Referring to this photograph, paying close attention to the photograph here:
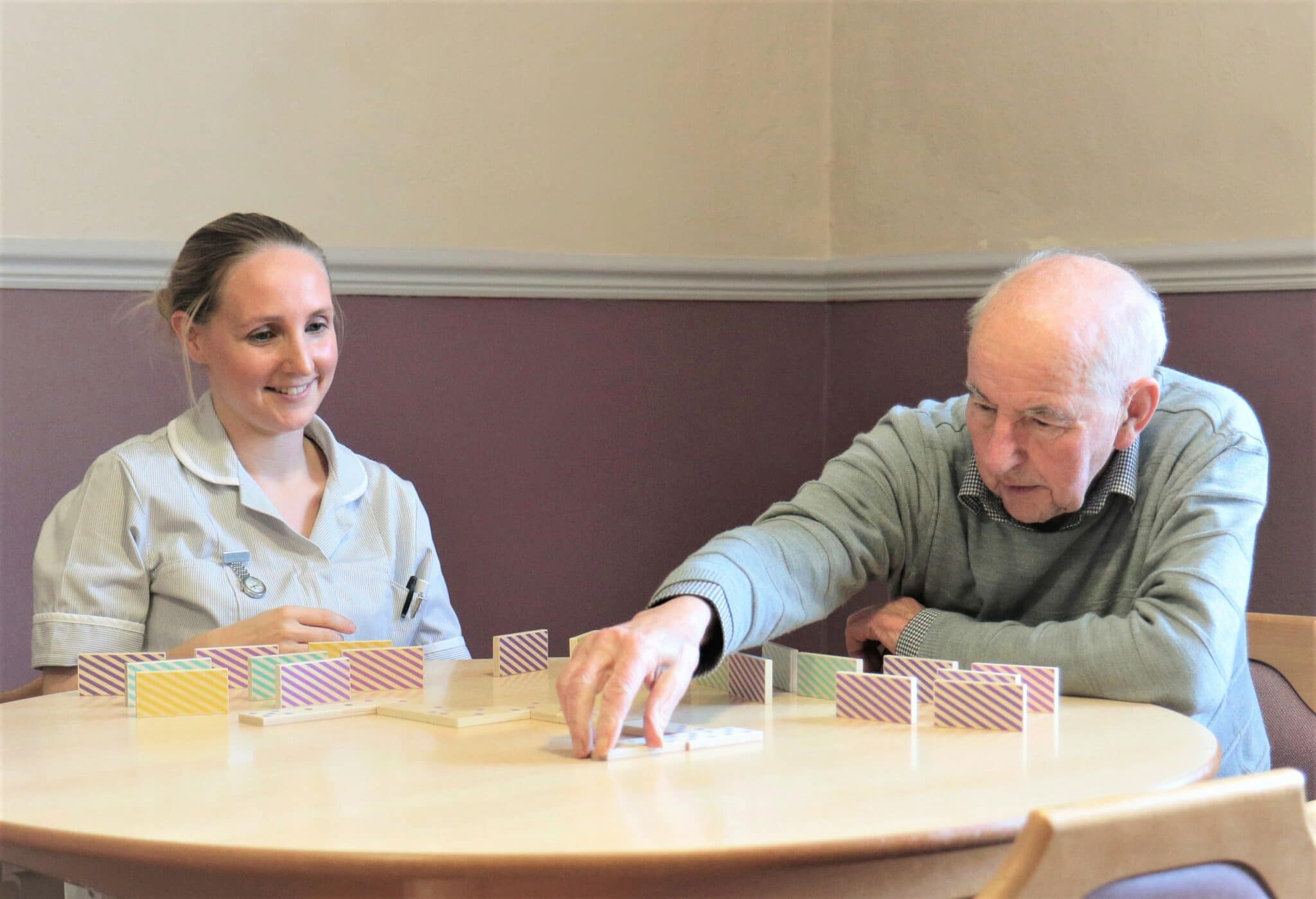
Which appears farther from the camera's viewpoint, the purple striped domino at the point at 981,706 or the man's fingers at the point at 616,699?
the purple striped domino at the point at 981,706

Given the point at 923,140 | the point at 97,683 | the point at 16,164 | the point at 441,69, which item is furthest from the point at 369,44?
the point at 97,683

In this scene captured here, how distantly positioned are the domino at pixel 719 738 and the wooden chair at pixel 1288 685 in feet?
3.11

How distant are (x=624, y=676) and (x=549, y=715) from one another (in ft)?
0.58

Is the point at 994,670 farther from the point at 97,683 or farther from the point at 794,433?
the point at 794,433

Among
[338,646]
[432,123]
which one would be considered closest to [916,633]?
[338,646]

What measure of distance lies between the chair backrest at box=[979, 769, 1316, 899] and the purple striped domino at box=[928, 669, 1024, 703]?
0.44 metres

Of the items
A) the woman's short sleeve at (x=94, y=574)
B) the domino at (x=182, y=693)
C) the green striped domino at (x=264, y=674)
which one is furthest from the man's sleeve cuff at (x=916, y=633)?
the woman's short sleeve at (x=94, y=574)

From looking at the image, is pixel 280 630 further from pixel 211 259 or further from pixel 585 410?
pixel 585 410

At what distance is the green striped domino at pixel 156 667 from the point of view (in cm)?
156

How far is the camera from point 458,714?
1493 millimetres

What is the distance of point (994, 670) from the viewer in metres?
1.52

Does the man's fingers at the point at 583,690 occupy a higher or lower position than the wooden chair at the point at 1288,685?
higher

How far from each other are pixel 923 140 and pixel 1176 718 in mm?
1995

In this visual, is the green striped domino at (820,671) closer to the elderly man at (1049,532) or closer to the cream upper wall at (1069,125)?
the elderly man at (1049,532)
